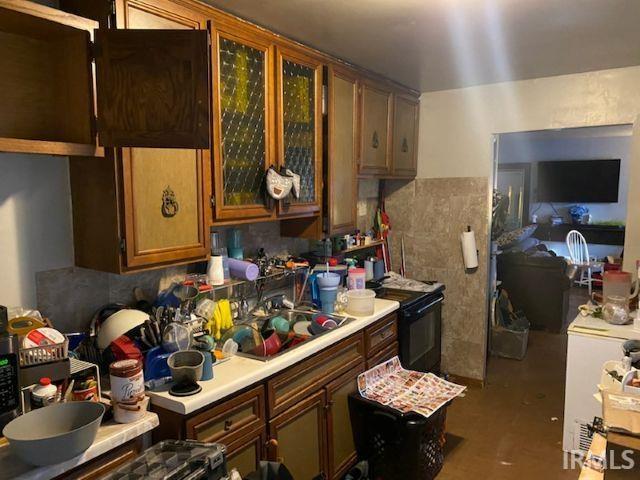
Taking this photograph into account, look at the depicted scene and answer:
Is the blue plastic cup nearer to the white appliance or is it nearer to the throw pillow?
the white appliance

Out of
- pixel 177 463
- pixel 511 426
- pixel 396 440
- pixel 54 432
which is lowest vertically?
pixel 511 426

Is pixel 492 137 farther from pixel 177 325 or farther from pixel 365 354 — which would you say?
pixel 177 325

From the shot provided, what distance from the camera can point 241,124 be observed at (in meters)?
2.19

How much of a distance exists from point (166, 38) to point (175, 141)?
13.4 inches

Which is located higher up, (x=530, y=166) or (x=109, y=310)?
(x=530, y=166)

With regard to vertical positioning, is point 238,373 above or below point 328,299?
below

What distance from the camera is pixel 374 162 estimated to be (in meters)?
3.25

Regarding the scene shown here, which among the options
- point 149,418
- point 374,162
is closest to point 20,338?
point 149,418

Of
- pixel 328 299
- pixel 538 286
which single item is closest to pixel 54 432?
pixel 328 299

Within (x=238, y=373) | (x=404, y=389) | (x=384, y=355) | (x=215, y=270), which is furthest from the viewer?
(x=384, y=355)

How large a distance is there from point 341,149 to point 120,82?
60.3 inches

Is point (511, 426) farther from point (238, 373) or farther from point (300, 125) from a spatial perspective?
point (300, 125)

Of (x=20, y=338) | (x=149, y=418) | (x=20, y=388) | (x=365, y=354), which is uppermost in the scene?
(x=20, y=338)

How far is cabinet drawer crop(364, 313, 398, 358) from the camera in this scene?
2.64 m
